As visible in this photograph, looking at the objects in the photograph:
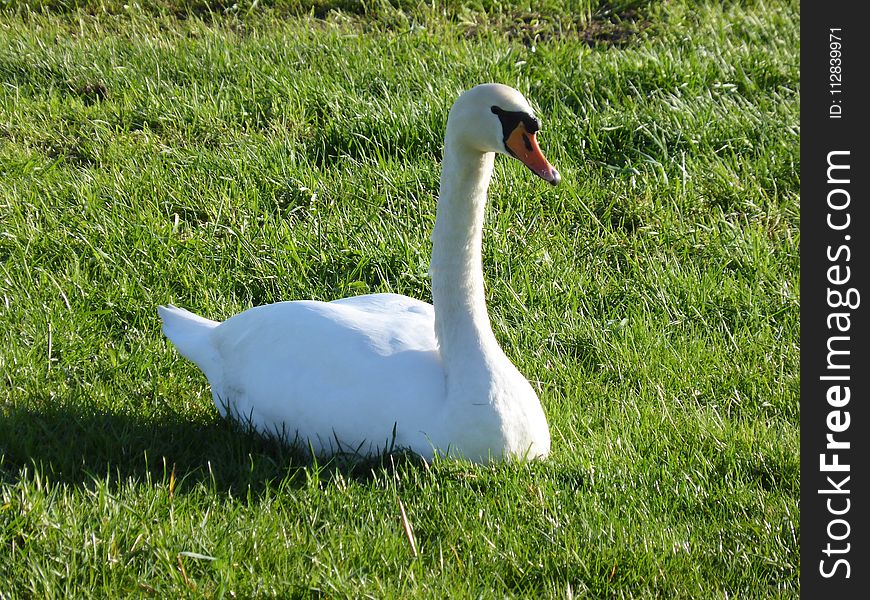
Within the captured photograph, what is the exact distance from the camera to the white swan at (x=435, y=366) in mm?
4027

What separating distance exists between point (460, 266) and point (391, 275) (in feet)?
4.86

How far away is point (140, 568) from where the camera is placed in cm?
A: 351

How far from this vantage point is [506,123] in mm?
3926

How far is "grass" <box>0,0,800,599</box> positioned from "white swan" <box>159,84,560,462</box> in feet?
0.35

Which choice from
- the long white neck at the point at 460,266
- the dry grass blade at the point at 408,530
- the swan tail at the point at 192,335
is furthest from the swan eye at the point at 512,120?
the swan tail at the point at 192,335

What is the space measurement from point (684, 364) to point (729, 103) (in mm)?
2781

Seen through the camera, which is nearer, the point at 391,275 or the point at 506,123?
the point at 506,123

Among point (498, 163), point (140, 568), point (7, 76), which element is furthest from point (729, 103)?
point (140, 568)

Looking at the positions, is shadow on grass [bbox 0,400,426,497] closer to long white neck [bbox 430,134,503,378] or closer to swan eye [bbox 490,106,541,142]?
long white neck [bbox 430,134,503,378]

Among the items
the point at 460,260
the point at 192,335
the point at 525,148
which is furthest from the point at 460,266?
the point at 192,335

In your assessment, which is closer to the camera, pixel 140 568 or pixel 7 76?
pixel 140 568

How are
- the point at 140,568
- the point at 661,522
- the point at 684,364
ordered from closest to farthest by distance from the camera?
the point at 140,568 → the point at 661,522 → the point at 684,364

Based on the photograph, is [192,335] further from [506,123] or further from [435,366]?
[506,123]

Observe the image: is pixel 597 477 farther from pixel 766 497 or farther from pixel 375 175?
pixel 375 175
